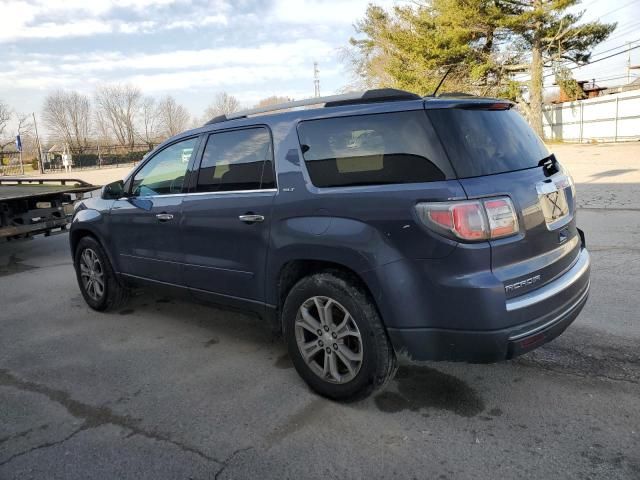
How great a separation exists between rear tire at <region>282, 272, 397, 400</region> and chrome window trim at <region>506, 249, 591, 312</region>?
716 millimetres

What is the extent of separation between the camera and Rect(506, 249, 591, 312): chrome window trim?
8.48 ft

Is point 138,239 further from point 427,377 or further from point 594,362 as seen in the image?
point 594,362

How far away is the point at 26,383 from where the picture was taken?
3600 millimetres

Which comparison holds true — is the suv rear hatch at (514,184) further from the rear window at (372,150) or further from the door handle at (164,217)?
the door handle at (164,217)

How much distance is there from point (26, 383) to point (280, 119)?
257 centimetres

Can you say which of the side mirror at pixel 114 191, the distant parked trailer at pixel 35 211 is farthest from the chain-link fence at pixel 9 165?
the side mirror at pixel 114 191

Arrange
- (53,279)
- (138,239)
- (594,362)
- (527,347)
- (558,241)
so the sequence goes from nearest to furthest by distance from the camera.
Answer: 1. (527,347)
2. (558,241)
3. (594,362)
4. (138,239)
5. (53,279)

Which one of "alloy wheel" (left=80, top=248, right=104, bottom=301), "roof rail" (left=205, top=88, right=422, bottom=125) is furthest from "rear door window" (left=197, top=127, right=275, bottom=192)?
"alloy wheel" (left=80, top=248, right=104, bottom=301)

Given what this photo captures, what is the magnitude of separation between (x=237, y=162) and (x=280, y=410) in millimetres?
1706

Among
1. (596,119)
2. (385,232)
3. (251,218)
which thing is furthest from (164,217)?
(596,119)

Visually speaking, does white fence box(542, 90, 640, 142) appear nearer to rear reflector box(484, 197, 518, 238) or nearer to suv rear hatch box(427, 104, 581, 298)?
suv rear hatch box(427, 104, 581, 298)

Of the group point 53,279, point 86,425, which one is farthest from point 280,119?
point 53,279

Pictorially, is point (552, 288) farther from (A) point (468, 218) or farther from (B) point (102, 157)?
(B) point (102, 157)

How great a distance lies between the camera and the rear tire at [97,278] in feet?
16.2
